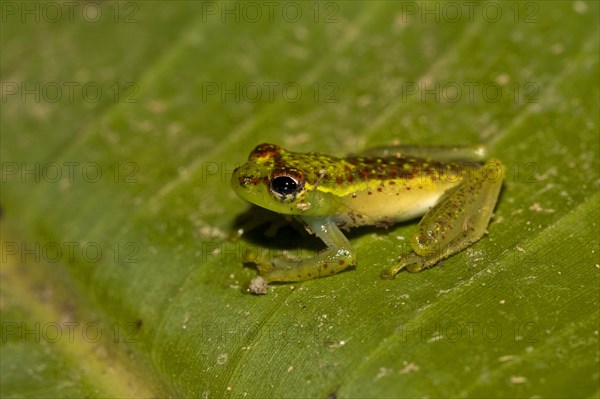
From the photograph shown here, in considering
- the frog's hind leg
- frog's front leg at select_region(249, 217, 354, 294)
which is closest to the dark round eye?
frog's front leg at select_region(249, 217, 354, 294)

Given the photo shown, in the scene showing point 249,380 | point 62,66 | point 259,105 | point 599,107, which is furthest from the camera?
point 62,66

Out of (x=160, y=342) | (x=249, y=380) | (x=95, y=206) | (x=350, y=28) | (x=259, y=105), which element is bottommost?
(x=249, y=380)

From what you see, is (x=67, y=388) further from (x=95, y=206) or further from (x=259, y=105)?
(x=259, y=105)

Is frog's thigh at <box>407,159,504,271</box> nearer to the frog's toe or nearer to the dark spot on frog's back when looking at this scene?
the frog's toe

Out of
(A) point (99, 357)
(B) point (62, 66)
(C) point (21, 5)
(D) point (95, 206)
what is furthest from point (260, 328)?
(C) point (21, 5)

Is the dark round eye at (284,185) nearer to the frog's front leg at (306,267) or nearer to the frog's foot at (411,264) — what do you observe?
the frog's front leg at (306,267)

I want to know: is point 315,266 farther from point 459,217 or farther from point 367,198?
point 459,217
